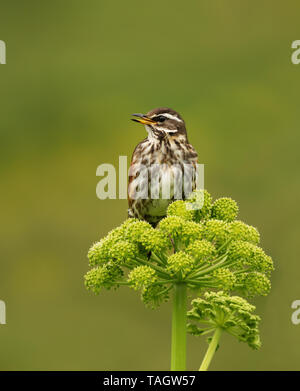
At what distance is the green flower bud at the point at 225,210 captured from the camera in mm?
3477

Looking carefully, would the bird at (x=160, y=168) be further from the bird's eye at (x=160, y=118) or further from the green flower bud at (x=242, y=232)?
the green flower bud at (x=242, y=232)

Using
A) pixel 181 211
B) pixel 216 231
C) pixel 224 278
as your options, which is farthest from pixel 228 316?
pixel 181 211

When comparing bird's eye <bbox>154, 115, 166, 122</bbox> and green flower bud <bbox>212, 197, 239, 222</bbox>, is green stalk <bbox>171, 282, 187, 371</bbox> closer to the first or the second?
green flower bud <bbox>212, 197, 239, 222</bbox>

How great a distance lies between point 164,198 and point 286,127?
317 inches

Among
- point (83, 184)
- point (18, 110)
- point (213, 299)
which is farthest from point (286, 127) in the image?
point (213, 299)

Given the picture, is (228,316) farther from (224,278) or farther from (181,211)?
(181,211)

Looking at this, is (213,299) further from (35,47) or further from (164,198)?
(35,47)

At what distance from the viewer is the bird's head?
563 centimetres

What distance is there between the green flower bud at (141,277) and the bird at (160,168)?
2.29 m

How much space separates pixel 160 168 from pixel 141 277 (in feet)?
A: 8.73

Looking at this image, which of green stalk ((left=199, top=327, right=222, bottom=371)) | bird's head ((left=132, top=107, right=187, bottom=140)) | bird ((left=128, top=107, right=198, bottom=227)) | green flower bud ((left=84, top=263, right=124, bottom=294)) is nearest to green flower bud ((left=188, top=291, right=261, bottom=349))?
green stalk ((left=199, top=327, right=222, bottom=371))

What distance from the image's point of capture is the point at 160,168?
225 inches

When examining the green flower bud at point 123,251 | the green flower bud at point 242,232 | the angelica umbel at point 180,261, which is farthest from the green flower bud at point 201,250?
the green flower bud at point 123,251

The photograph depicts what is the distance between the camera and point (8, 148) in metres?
13.4
